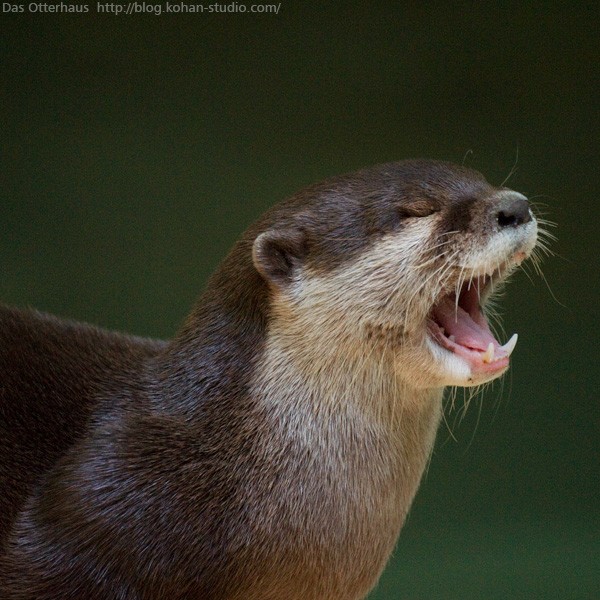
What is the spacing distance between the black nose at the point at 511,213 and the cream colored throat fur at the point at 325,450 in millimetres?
267

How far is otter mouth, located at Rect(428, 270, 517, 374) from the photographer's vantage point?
1.50 m

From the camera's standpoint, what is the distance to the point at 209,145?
2.50 m

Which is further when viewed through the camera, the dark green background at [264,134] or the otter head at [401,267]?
the dark green background at [264,134]

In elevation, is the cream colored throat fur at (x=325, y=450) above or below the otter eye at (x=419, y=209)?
below

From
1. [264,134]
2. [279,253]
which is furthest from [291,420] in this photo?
[264,134]

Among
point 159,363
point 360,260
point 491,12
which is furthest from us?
point 491,12

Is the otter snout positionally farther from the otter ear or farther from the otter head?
the otter ear

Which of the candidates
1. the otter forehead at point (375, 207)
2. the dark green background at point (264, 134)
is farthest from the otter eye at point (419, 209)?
the dark green background at point (264, 134)

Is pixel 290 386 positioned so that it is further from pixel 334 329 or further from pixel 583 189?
pixel 583 189

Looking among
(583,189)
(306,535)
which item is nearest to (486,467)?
(583,189)

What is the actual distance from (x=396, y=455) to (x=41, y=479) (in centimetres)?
56

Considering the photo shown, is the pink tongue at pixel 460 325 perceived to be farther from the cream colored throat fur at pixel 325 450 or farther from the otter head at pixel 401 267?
the cream colored throat fur at pixel 325 450

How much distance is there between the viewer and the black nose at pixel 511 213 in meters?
1.47

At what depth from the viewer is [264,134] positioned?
98.1 inches
